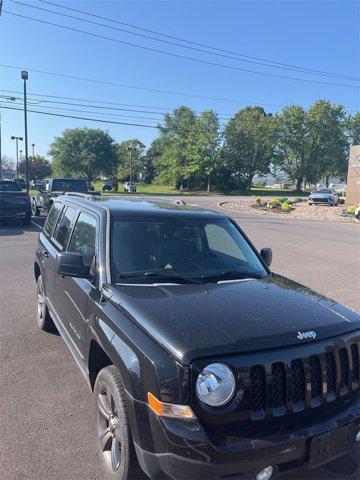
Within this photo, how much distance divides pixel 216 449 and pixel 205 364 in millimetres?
408

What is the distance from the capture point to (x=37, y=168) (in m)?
96.0

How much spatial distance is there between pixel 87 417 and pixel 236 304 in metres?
1.68

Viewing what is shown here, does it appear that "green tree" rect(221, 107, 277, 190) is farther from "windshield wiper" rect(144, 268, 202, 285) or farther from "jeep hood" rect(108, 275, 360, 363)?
"jeep hood" rect(108, 275, 360, 363)

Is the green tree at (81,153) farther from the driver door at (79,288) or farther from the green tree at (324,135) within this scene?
the driver door at (79,288)

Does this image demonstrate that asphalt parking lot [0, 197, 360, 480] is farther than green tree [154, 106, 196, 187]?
No

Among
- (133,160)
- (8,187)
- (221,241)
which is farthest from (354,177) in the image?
(133,160)

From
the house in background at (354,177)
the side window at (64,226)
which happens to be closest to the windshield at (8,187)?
the side window at (64,226)

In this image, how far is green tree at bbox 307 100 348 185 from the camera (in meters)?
77.7

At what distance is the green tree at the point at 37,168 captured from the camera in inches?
3712

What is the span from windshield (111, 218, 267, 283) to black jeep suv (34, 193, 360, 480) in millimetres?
15

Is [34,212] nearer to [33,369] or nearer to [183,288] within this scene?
[33,369]

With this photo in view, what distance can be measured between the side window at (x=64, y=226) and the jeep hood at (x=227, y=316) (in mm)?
1552

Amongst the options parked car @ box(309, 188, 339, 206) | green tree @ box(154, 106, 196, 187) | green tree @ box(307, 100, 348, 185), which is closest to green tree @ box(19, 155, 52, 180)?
green tree @ box(154, 106, 196, 187)

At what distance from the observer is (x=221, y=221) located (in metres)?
4.09
